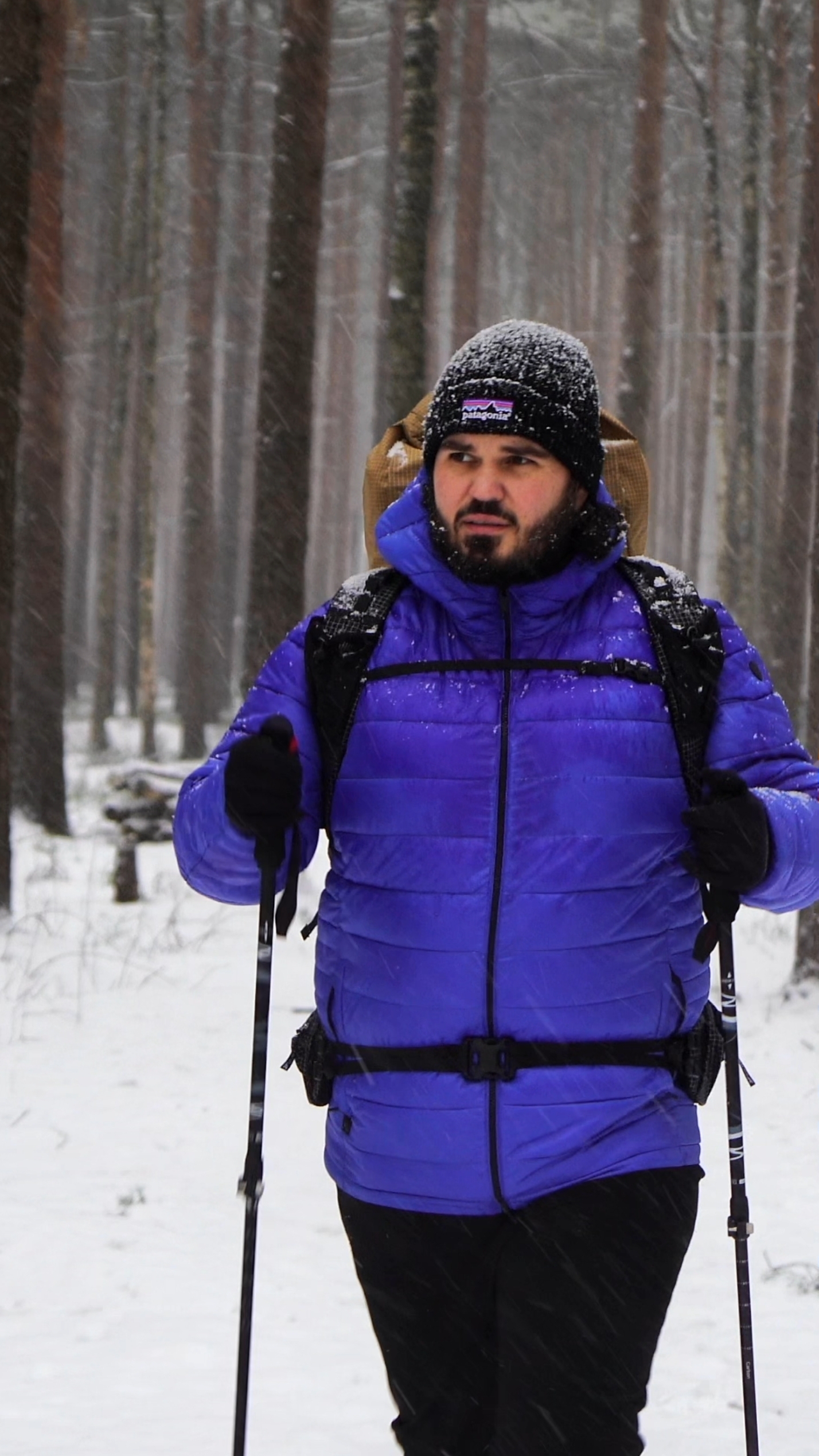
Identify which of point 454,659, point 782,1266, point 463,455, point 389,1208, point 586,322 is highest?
point 586,322

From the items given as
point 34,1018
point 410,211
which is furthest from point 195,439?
point 34,1018

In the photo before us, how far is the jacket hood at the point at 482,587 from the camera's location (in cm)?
266

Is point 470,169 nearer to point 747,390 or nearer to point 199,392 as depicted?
point 199,392

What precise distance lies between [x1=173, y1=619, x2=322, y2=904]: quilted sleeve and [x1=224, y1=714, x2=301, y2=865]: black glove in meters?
0.08

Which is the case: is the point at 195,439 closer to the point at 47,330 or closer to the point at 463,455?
the point at 47,330

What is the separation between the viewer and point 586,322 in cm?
4072

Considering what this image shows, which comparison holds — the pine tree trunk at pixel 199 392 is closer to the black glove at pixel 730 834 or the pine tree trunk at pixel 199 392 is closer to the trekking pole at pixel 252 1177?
the trekking pole at pixel 252 1177

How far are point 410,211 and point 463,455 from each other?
10289mm

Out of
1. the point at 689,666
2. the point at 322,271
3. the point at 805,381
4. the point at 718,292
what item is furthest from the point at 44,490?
the point at 322,271

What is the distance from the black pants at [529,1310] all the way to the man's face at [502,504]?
1057 millimetres

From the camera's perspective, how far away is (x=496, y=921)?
2.54 meters

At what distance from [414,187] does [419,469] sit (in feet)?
32.7

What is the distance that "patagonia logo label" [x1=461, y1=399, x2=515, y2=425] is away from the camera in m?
2.74

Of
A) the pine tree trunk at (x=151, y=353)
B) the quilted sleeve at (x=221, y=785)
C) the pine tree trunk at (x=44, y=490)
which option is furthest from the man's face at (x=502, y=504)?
the pine tree trunk at (x=151, y=353)
